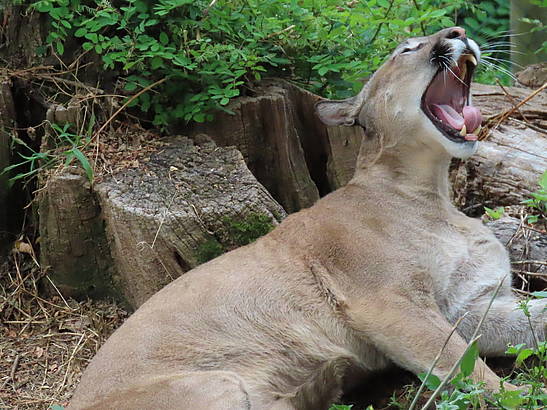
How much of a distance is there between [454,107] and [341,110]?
683 millimetres

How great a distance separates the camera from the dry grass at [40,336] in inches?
211

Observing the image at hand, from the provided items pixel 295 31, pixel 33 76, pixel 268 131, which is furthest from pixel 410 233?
pixel 33 76

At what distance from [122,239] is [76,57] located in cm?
150

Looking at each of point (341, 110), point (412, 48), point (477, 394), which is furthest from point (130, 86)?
point (477, 394)

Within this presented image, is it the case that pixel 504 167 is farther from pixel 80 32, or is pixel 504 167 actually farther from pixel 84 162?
pixel 80 32

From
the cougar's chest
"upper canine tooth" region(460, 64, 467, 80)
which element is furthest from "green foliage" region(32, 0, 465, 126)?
the cougar's chest

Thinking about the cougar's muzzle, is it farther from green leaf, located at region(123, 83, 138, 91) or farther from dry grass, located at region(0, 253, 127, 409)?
dry grass, located at region(0, 253, 127, 409)

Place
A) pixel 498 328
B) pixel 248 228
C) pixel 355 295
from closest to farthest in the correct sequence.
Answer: pixel 355 295 → pixel 498 328 → pixel 248 228

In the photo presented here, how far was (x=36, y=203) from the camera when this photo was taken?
5895 mm

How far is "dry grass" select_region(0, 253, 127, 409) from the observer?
5367mm

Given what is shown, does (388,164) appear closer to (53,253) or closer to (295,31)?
(295,31)

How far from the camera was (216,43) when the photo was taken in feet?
19.2

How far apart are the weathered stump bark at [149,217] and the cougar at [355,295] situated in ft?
2.17

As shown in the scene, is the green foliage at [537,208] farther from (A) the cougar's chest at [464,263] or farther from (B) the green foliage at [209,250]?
(B) the green foliage at [209,250]
